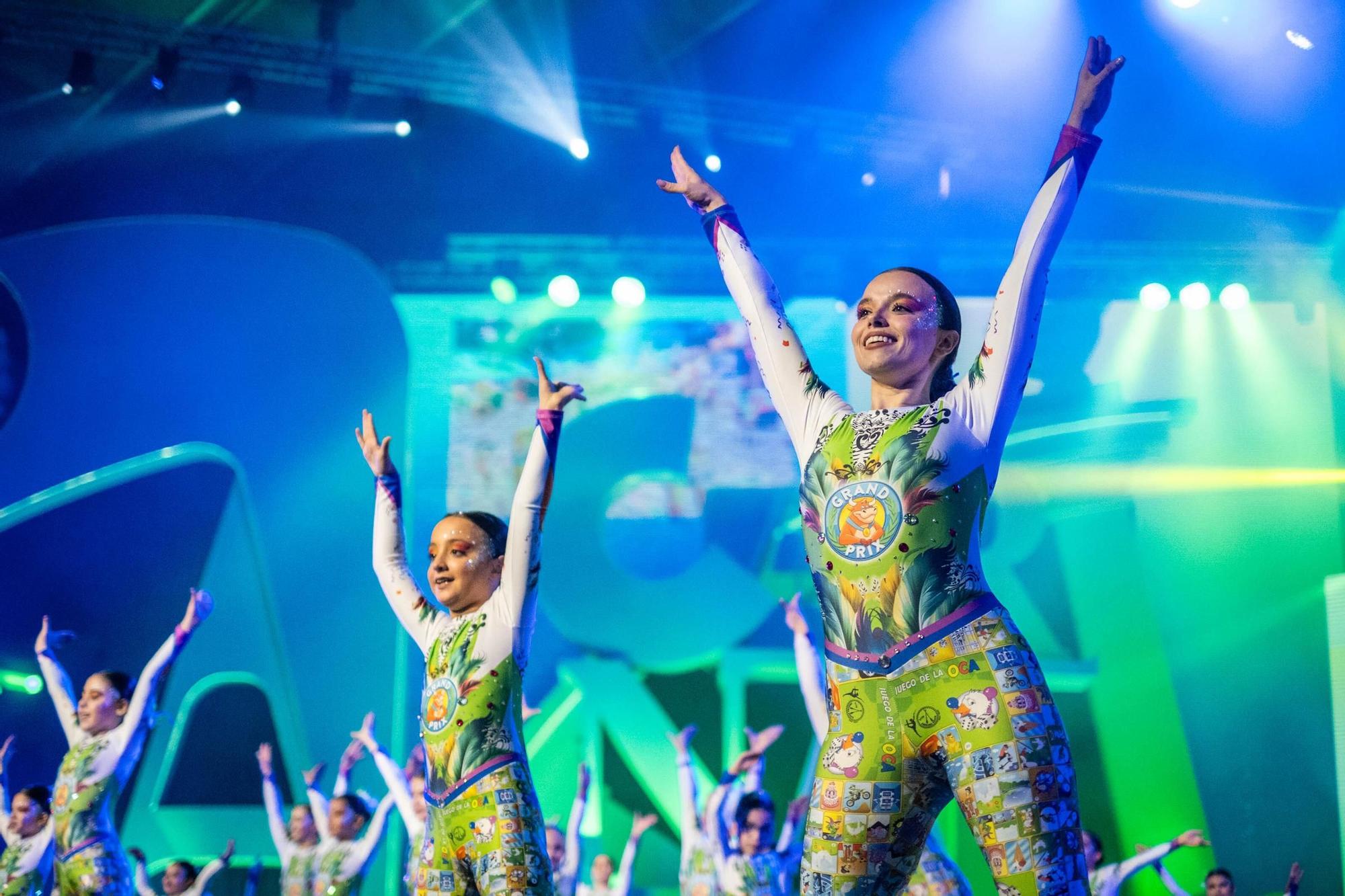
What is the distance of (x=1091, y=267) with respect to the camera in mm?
7305

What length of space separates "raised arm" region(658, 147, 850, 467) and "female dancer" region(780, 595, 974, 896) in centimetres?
124

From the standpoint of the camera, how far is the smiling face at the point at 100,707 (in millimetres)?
5211

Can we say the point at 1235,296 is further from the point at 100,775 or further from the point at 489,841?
the point at 100,775

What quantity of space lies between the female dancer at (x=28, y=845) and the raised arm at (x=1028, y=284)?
17.9 ft

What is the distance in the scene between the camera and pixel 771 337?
2.37 meters

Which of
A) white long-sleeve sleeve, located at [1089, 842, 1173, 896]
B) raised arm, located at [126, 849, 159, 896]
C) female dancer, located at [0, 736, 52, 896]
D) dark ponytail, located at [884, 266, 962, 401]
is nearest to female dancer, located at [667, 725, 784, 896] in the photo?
white long-sleeve sleeve, located at [1089, 842, 1173, 896]

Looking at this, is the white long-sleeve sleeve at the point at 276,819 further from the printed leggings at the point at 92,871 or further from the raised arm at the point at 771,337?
the raised arm at the point at 771,337

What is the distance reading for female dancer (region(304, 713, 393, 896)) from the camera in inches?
243

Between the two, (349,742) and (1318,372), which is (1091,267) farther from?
(349,742)

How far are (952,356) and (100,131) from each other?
746cm

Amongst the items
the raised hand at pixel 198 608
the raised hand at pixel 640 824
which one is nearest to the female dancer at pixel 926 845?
the raised hand at pixel 640 824

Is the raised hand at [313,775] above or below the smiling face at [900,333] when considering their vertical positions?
below

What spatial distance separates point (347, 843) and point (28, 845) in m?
1.53

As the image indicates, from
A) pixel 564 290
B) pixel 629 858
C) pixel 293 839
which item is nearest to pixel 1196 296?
pixel 564 290
